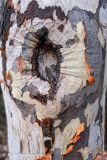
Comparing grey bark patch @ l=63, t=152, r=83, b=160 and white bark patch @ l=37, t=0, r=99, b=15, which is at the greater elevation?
white bark patch @ l=37, t=0, r=99, b=15

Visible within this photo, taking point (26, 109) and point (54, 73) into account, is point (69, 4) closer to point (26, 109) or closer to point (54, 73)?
point (54, 73)

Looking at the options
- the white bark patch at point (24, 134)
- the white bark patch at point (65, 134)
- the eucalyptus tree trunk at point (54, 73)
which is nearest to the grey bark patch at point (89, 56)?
the eucalyptus tree trunk at point (54, 73)

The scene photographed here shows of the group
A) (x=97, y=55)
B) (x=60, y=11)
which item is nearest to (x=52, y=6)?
(x=60, y=11)

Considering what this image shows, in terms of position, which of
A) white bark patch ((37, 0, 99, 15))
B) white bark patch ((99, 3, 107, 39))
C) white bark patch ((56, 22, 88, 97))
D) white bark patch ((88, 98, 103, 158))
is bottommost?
white bark patch ((88, 98, 103, 158))

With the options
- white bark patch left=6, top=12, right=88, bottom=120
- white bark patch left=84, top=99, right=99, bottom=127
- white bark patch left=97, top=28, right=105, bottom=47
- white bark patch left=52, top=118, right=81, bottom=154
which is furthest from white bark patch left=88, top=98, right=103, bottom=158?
white bark patch left=97, top=28, right=105, bottom=47

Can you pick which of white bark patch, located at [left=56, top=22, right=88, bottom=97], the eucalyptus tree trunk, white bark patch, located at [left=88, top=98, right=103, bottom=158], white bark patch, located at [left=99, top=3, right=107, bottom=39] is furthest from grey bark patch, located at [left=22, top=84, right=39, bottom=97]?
white bark patch, located at [left=99, top=3, right=107, bottom=39]

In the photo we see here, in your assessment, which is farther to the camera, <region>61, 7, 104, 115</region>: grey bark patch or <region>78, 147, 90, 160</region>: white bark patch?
<region>78, 147, 90, 160</region>: white bark patch

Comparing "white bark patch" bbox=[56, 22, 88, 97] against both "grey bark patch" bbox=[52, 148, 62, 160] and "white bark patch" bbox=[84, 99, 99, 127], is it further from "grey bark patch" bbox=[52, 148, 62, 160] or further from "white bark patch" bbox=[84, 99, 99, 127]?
"grey bark patch" bbox=[52, 148, 62, 160]
